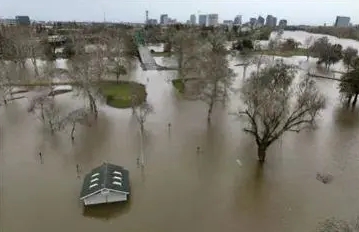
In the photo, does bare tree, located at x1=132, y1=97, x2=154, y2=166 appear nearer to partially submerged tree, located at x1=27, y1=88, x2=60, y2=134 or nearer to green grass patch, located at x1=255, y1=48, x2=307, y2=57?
partially submerged tree, located at x1=27, y1=88, x2=60, y2=134

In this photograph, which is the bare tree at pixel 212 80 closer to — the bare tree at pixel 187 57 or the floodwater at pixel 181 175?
the floodwater at pixel 181 175

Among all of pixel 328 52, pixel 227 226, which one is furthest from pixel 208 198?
pixel 328 52

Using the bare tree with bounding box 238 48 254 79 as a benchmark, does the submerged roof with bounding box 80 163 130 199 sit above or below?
below

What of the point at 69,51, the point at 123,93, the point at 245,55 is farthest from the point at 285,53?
the point at 123,93

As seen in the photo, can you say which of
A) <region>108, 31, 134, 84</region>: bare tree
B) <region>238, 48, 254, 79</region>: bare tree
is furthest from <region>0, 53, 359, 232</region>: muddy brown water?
<region>238, 48, 254, 79</region>: bare tree

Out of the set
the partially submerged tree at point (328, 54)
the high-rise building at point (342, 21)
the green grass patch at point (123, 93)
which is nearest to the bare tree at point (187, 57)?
the green grass patch at point (123, 93)

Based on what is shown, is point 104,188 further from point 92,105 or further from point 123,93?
point 123,93
